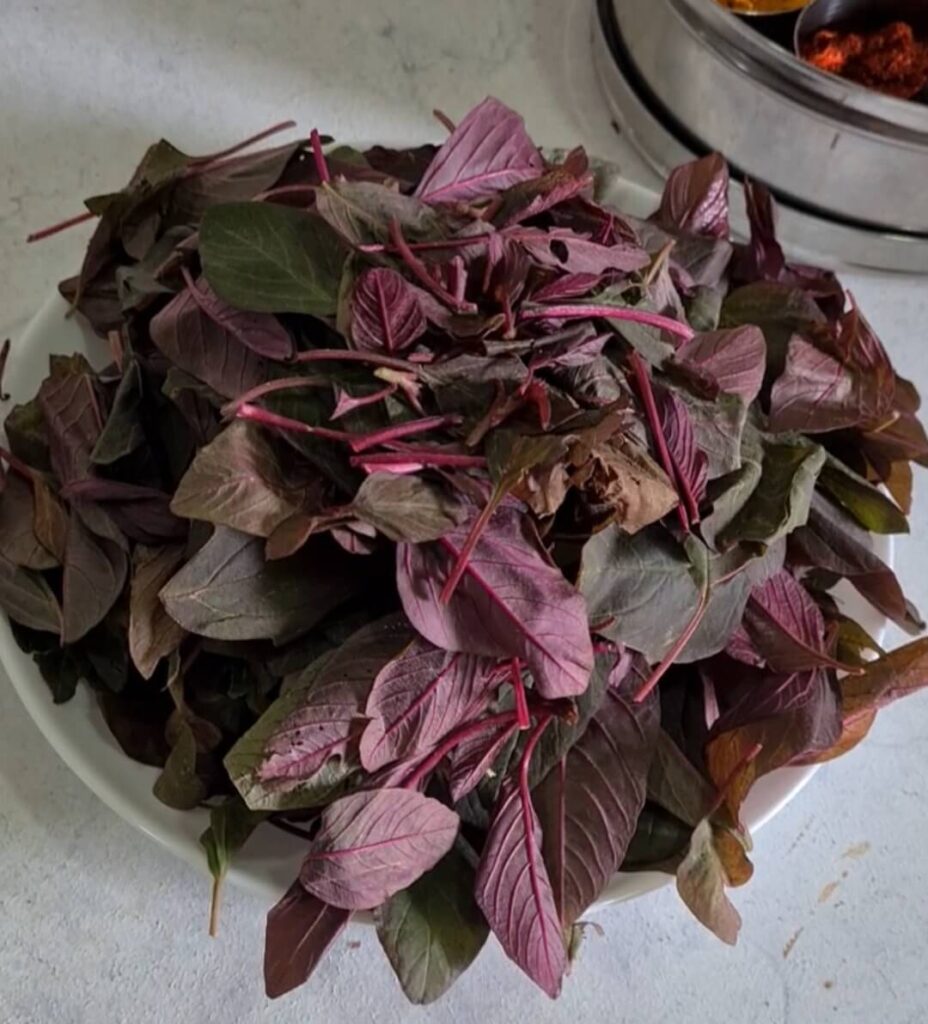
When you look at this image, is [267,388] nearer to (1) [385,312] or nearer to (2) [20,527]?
(1) [385,312]

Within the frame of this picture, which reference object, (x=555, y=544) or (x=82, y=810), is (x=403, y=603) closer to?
(x=555, y=544)

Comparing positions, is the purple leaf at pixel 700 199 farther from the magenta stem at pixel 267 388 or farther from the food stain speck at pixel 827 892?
the food stain speck at pixel 827 892

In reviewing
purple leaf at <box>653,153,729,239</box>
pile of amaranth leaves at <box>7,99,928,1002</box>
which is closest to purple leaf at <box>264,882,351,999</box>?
pile of amaranth leaves at <box>7,99,928,1002</box>

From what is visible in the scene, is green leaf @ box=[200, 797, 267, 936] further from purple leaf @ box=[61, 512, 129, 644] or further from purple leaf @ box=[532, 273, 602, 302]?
purple leaf @ box=[532, 273, 602, 302]

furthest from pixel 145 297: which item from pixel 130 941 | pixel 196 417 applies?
pixel 130 941

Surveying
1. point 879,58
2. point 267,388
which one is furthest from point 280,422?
point 879,58

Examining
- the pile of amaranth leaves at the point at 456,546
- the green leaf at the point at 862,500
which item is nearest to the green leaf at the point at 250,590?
the pile of amaranth leaves at the point at 456,546
